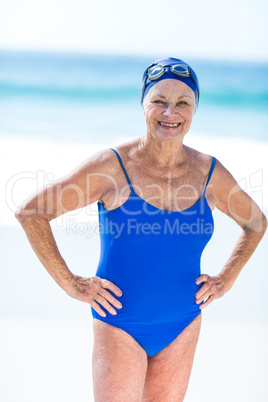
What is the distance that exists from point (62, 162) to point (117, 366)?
19.6 ft

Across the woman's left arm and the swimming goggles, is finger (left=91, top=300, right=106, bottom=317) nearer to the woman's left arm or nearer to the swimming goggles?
the woman's left arm

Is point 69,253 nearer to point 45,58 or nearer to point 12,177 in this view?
point 12,177

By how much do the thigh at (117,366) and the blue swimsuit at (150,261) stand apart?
4 cm

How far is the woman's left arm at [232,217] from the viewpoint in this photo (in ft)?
6.81

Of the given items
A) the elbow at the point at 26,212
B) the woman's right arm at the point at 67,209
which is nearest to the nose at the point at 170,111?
the woman's right arm at the point at 67,209

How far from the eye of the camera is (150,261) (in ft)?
6.18

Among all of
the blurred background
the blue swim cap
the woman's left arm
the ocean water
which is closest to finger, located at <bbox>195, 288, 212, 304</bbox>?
the woman's left arm

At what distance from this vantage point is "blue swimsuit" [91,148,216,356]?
1.87 meters

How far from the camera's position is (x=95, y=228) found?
5.75 meters

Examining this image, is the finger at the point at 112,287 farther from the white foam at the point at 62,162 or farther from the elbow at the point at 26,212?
the white foam at the point at 62,162

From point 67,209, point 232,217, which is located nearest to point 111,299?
point 67,209

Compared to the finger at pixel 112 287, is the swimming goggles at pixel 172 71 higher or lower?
higher

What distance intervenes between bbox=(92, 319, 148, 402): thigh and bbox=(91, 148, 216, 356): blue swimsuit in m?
0.04

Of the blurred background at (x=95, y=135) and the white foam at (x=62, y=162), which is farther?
the white foam at (x=62, y=162)
